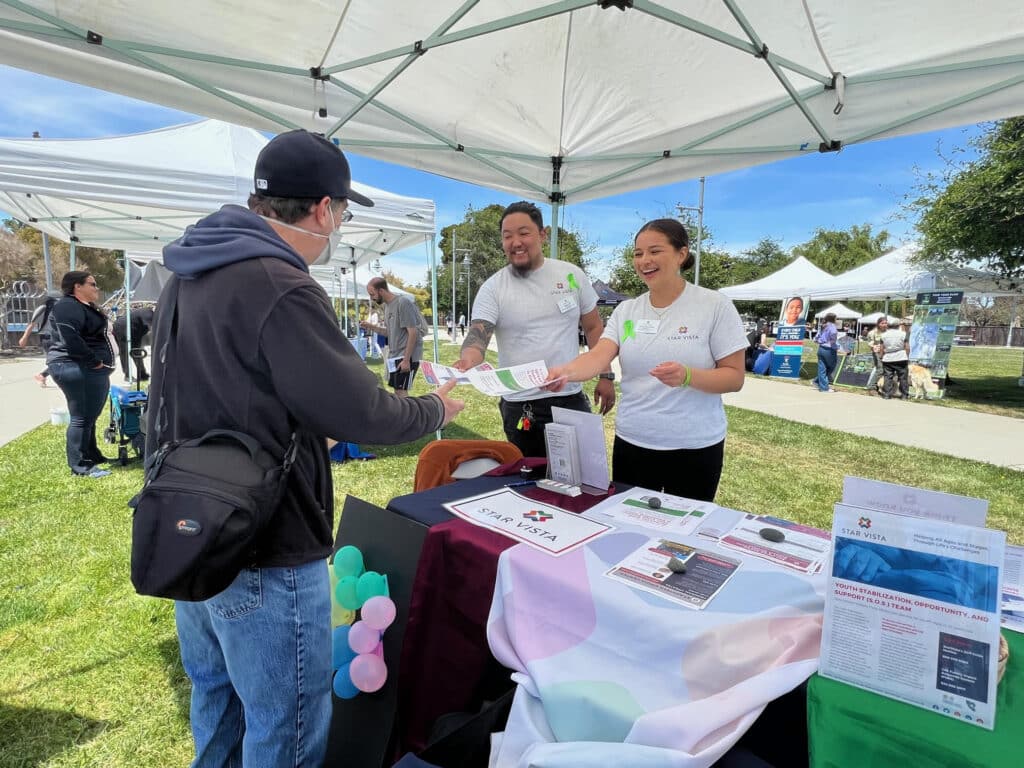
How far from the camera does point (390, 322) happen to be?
238 inches

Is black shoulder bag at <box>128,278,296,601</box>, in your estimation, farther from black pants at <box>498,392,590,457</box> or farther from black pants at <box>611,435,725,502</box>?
black pants at <box>498,392,590,457</box>

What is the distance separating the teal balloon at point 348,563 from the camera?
1.77 meters

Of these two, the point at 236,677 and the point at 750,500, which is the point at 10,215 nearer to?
the point at 236,677

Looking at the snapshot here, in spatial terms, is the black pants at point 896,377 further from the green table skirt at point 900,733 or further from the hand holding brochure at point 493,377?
the green table skirt at point 900,733

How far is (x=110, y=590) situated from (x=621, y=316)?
9.88ft

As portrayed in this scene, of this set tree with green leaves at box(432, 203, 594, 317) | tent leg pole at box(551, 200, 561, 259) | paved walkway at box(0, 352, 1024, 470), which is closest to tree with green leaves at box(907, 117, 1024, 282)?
paved walkway at box(0, 352, 1024, 470)

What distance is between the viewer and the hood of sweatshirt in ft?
3.19

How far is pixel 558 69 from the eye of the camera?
304 cm

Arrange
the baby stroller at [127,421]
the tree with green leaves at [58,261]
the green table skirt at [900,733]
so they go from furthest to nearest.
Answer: the tree with green leaves at [58,261] < the baby stroller at [127,421] < the green table skirt at [900,733]

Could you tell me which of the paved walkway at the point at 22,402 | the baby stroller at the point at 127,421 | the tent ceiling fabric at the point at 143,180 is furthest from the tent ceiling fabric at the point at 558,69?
the paved walkway at the point at 22,402

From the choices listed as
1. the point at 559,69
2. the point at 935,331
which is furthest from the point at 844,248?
the point at 559,69

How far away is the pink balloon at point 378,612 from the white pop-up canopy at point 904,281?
41.6 ft

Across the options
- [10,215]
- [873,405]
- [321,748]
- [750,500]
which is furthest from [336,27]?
[873,405]

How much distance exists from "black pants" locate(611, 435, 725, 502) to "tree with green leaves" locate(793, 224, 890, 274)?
48108 mm
